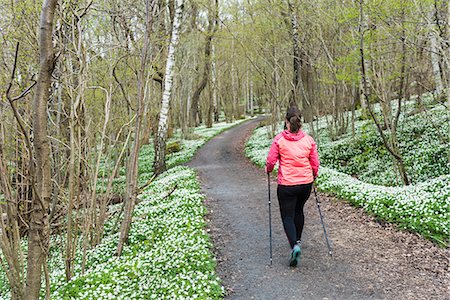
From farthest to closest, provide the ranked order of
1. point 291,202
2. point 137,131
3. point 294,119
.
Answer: point 137,131
point 291,202
point 294,119

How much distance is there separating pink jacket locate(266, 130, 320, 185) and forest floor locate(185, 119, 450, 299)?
1.69 m

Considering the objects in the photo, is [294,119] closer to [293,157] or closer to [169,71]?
[293,157]

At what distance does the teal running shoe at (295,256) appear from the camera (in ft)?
21.0

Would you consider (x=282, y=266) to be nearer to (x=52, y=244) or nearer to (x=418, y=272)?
(x=418, y=272)

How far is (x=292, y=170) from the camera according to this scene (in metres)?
6.54

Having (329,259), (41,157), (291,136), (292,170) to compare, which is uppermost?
(41,157)

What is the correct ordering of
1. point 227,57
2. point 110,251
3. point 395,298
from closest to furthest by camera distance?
1. point 395,298
2. point 110,251
3. point 227,57

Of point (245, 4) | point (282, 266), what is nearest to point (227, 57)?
point (245, 4)

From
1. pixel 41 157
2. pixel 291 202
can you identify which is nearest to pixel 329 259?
pixel 291 202

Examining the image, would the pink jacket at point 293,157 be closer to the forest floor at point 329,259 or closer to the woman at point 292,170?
the woman at point 292,170

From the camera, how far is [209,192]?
43.8 feet

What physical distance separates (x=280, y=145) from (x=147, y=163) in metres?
18.7

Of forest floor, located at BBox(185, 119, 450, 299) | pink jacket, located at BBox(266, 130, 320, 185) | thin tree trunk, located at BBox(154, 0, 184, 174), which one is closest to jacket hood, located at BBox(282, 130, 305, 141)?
pink jacket, located at BBox(266, 130, 320, 185)

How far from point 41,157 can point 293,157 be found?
4.41 meters
